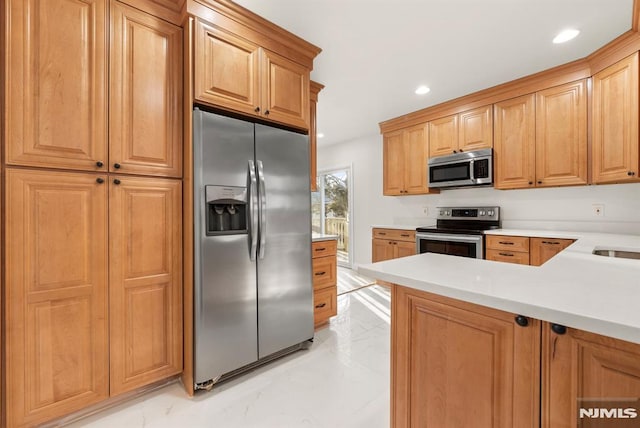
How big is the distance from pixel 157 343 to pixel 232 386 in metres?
0.56

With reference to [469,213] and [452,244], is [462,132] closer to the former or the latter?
[469,213]

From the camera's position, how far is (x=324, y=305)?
8.73ft

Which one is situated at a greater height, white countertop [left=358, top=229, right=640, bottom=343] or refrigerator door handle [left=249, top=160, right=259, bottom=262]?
refrigerator door handle [left=249, top=160, right=259, bottom=262]

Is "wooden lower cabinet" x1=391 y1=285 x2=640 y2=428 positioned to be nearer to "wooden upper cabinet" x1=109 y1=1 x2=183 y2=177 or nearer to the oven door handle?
"wooden upper cabinet" x1=109 y1=1 x2=183 y2=177

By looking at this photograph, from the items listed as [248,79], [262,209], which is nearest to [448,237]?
[262,209]

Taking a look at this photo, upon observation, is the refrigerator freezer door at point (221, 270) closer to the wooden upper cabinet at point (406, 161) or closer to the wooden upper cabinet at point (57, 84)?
the wooden upper cabinet at point (57, 84)

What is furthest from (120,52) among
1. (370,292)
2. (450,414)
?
(370,292)

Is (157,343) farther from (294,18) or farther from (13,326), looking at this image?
(294,18)

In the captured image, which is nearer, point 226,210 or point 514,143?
point 226,210

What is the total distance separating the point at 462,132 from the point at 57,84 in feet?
12.3

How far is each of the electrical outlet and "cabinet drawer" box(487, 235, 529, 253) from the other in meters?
0.83

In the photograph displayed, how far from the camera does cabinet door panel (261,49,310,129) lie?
1963 millimetres

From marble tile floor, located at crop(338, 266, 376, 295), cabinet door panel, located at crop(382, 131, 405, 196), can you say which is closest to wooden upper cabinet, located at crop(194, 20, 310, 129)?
cabinet door panel, located at crop(382, 131, 405, 196)

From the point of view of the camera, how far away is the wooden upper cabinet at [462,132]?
317cm
